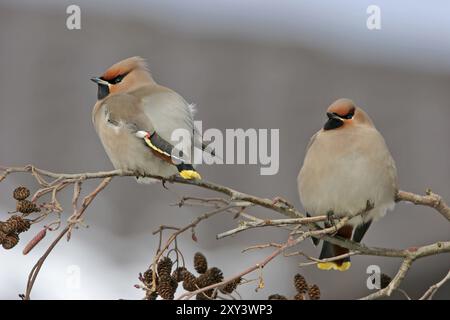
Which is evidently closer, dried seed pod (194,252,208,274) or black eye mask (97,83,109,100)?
dried seed pod (194,252,208,274)

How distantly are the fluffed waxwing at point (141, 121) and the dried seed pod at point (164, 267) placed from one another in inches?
19.8

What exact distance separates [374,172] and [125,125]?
911mm

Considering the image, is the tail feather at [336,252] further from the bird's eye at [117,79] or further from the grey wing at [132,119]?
the bird's eye at [117,79]

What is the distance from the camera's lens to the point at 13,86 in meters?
5.78

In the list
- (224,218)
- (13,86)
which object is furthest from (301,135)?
(13,86)

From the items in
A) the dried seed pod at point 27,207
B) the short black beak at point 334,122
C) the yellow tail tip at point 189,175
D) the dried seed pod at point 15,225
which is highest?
the short black beak at point 334,122

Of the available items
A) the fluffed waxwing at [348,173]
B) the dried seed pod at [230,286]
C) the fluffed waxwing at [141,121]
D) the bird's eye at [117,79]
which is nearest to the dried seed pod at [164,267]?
the dried seed pod at [230,286]

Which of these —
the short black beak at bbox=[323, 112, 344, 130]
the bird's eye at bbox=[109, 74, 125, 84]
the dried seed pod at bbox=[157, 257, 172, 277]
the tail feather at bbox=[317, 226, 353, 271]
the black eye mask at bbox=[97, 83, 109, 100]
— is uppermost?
the bird's eye at bbox=[109, 74, 125, 84]

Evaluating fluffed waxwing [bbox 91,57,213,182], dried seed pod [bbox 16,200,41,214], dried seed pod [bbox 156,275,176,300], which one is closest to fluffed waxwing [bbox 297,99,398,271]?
fluffed waxwing [bbox 91,57,213,182]

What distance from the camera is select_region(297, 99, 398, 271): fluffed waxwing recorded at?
121 inches

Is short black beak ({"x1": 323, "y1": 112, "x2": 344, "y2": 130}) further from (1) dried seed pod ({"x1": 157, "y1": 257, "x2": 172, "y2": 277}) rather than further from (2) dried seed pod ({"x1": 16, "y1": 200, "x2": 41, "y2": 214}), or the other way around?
(2) dried seed pod ({"x1": 16, "y1": 200, "x2": 41, "y2": 214})

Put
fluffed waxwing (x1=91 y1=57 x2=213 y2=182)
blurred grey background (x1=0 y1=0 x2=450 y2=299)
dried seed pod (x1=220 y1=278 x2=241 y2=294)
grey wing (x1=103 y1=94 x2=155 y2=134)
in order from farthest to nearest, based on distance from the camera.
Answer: blurred grey background (x1=0 y1=0 x2=450 y2=299)
grey wing (x1=103 y1=94 x2=155 y2=134)
fluffed waxwing (x1=91 y1=57 x2=213 y2=182)
dried seed pod (x1=220 y1=278 x2=241 y2=294)

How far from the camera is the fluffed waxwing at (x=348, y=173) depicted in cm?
309

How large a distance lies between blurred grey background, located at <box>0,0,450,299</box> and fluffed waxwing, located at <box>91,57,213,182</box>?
1.21 meters
